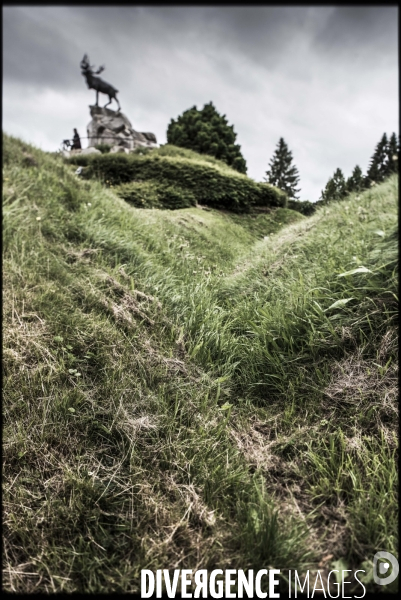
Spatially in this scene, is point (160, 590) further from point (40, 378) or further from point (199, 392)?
point (40, 378)

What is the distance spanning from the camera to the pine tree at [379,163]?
1.27 metres

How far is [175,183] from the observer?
9156mm

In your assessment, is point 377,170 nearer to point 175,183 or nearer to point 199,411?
point 199,411

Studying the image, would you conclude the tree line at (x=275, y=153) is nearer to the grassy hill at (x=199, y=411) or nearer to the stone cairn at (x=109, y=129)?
the grassy hill at (x=199, y=411)

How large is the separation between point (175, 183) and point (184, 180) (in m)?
0.31

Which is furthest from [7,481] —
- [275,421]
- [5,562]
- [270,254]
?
[270,254]

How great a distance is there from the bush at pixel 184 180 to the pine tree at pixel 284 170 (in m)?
5.33

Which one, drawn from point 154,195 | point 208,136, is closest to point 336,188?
point 154,195

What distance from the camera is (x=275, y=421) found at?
170 cm

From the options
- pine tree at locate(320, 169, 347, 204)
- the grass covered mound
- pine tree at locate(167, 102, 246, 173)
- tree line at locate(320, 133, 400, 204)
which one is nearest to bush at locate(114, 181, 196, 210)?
the grass covered mound

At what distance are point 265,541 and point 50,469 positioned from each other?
101 cm

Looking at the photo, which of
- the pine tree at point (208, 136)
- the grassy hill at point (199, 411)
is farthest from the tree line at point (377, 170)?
the pine tree at point (208, 136)

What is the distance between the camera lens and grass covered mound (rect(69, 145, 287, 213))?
8.05 metres

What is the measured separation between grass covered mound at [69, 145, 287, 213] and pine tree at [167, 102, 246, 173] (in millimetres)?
6262
